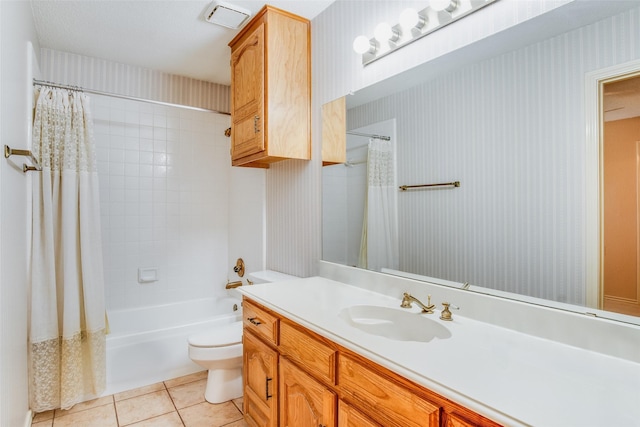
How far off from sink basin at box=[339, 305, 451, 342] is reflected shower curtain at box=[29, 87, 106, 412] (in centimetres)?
179

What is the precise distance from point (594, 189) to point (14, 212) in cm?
222

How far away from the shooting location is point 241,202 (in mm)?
2930

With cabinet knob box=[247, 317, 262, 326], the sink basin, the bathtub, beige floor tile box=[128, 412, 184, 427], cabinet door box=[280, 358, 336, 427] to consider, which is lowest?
beige floor tile box=[128, 412, 184, 427]

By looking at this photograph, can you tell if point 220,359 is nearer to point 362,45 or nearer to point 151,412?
point 151,412

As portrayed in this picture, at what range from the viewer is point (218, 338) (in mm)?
2062

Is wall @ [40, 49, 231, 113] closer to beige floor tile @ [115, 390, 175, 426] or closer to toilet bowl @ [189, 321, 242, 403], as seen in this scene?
toilet bowl @ [189, 321, 242, 403]

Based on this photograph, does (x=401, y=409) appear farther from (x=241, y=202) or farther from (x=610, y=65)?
(x=241, y=202)

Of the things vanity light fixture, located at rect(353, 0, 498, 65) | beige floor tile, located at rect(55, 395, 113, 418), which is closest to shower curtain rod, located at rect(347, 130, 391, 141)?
vanity light fixture, located at rect(353, 0, 498, 65)

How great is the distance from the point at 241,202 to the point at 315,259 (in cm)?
121

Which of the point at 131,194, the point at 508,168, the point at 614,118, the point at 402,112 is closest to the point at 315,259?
the point at 402,112

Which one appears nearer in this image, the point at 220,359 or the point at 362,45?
the point at 362,45

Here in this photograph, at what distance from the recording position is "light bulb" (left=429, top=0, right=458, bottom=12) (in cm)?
125

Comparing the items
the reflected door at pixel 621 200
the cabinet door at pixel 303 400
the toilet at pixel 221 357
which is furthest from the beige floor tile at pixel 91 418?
the reflected door at pixel 621 200

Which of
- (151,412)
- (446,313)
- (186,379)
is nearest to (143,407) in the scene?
(151,412)
